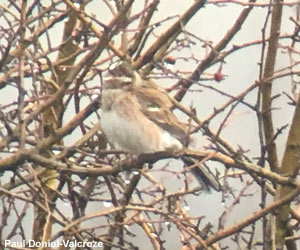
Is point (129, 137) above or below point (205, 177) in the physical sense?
above

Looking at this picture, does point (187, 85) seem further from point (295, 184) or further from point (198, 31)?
point (198, 31)

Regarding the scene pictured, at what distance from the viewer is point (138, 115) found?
2.45 metres

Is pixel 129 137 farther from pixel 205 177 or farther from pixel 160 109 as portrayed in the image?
pixel 205 177

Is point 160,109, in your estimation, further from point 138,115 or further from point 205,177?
point 205,177

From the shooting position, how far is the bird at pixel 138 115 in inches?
94.0

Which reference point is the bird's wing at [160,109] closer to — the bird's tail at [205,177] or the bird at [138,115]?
the bird at [138,115]

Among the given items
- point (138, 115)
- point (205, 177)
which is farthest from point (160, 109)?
point (205, 177)

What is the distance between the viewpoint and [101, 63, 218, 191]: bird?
2387 mm

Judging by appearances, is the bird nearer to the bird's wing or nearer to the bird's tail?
the bird's wing

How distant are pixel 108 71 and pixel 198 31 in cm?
115

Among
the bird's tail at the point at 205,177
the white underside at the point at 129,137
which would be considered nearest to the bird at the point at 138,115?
the white underside at the point at 129,137

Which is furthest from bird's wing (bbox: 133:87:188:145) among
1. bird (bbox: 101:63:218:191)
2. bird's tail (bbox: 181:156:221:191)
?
bird's tail (bbox: 181:156:221:191)

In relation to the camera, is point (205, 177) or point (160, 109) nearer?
point (205, 177)

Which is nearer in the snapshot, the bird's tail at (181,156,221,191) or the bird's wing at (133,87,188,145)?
the bird's tail at (181,156,221,191)
